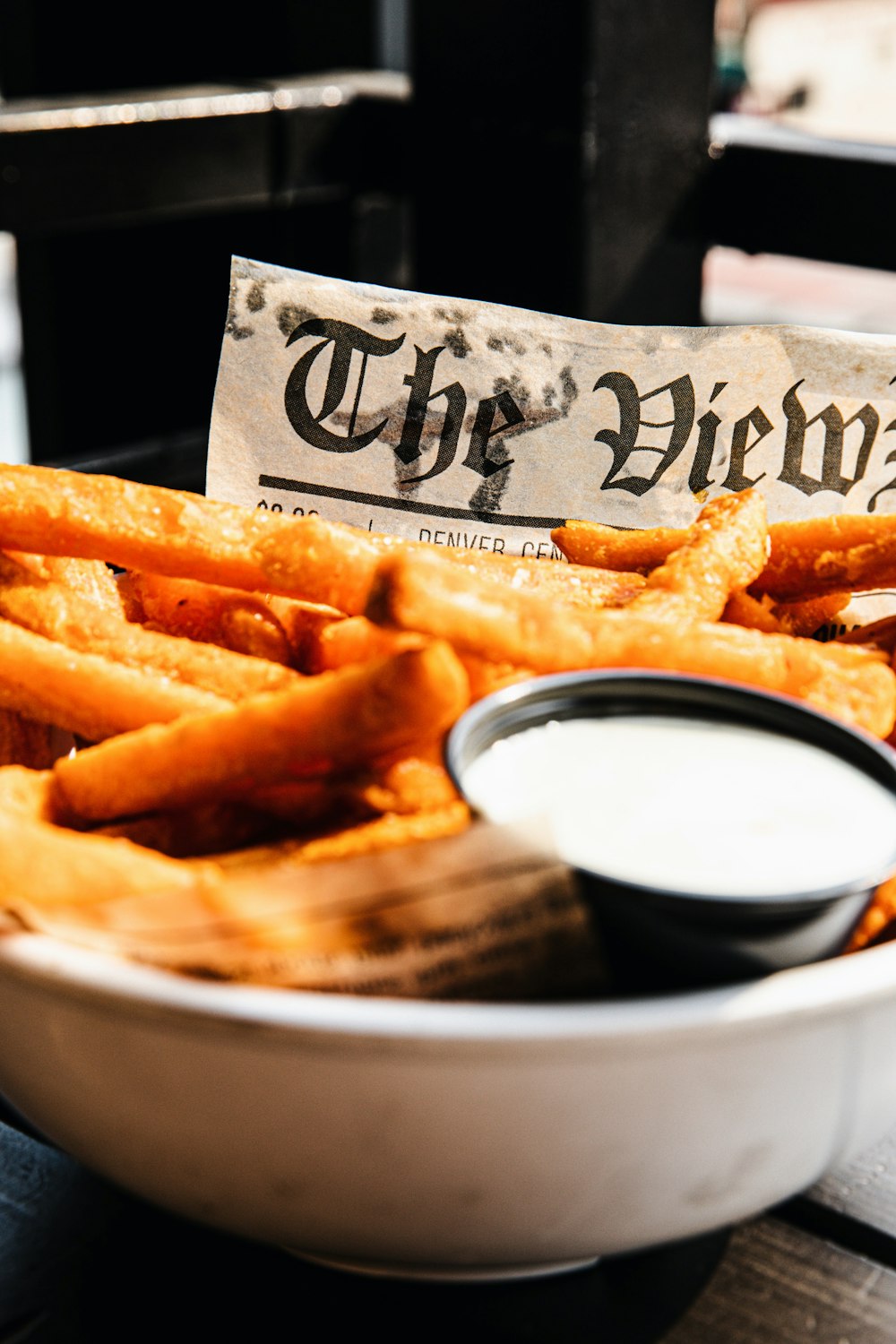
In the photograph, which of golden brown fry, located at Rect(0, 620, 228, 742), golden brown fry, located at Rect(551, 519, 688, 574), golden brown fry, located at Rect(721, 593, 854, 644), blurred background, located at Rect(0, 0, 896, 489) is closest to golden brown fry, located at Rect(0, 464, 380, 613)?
golden brown fry, located at Rect(0, 620, 228, 742)

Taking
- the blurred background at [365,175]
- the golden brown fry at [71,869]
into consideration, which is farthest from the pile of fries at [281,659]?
the blurred background at [365,175]

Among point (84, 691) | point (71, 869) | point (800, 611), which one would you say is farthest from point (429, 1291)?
point (800, 611)

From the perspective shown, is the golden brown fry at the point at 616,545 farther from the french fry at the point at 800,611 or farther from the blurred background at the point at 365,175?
the blurred background at the point at 365,175

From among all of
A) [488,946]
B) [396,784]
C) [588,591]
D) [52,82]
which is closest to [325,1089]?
[488,946]

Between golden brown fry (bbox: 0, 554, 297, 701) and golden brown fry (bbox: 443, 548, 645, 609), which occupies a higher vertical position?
golden brown fry (bbox: 443, 548, 645, 609)

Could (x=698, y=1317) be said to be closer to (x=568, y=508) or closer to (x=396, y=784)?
(x=396, y=784)

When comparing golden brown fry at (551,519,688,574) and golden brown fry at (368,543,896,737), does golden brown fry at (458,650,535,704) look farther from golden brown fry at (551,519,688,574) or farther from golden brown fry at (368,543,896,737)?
golden brown fry at (551,519,688,574)

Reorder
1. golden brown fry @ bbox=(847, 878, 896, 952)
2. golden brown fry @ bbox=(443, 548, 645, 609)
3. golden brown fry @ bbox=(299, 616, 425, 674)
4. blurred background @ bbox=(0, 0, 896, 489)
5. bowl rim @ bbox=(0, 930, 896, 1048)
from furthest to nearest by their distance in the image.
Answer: blurred background @ bbox=(0, 0, 896, 489) < golden brown fry @ bbox=(443, 548, 645, 609) < golden brown fry @ bbox=(299, 616, 425, 674) < golden brown fry @ bbox=(847, 878, 896, 952) < bowl rim @ bbox=(0, 930, 896, 1048)
